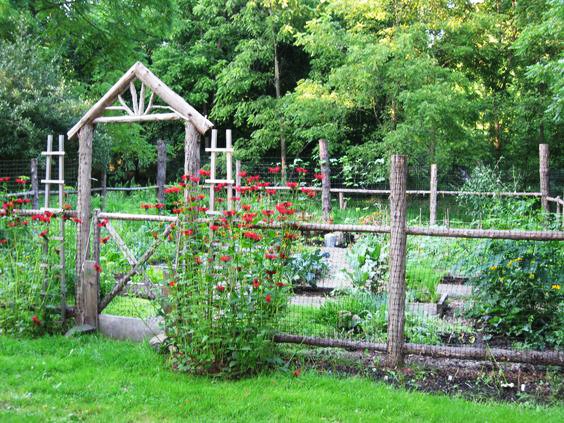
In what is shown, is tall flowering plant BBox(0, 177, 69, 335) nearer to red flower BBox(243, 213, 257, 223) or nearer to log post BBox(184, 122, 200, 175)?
log post BBox(184, 122, 200, 175)

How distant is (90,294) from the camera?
A: 577 cm

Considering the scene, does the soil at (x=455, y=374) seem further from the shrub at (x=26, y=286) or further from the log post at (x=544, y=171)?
the log post at (x=544, y=171)

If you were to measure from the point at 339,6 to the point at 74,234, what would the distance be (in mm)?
12699

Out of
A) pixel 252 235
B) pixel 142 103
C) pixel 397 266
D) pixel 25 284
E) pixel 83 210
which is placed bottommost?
pixel 25 284

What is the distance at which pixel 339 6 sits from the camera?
17.0m

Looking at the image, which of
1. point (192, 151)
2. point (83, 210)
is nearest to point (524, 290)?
point (192, 151)

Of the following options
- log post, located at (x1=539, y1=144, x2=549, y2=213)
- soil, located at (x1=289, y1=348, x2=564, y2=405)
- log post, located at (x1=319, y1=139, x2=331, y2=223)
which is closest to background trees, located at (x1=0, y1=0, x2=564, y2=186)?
log post, located at (x1=539, y1=144, x2=549, y2=213)

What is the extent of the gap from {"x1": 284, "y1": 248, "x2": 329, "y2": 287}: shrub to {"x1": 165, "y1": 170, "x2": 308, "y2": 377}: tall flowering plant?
196cm

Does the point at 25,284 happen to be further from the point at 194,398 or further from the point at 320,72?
the point at 320,72

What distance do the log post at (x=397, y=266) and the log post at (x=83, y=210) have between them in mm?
2932

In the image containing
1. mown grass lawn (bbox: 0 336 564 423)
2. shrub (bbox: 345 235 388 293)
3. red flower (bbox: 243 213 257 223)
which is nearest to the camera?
mown grass lawn (bbox: 0 336 564 423)

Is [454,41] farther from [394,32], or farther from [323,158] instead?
[323,158]

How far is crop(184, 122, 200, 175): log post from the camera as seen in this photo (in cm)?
527

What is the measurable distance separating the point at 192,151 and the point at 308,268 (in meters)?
2.36
